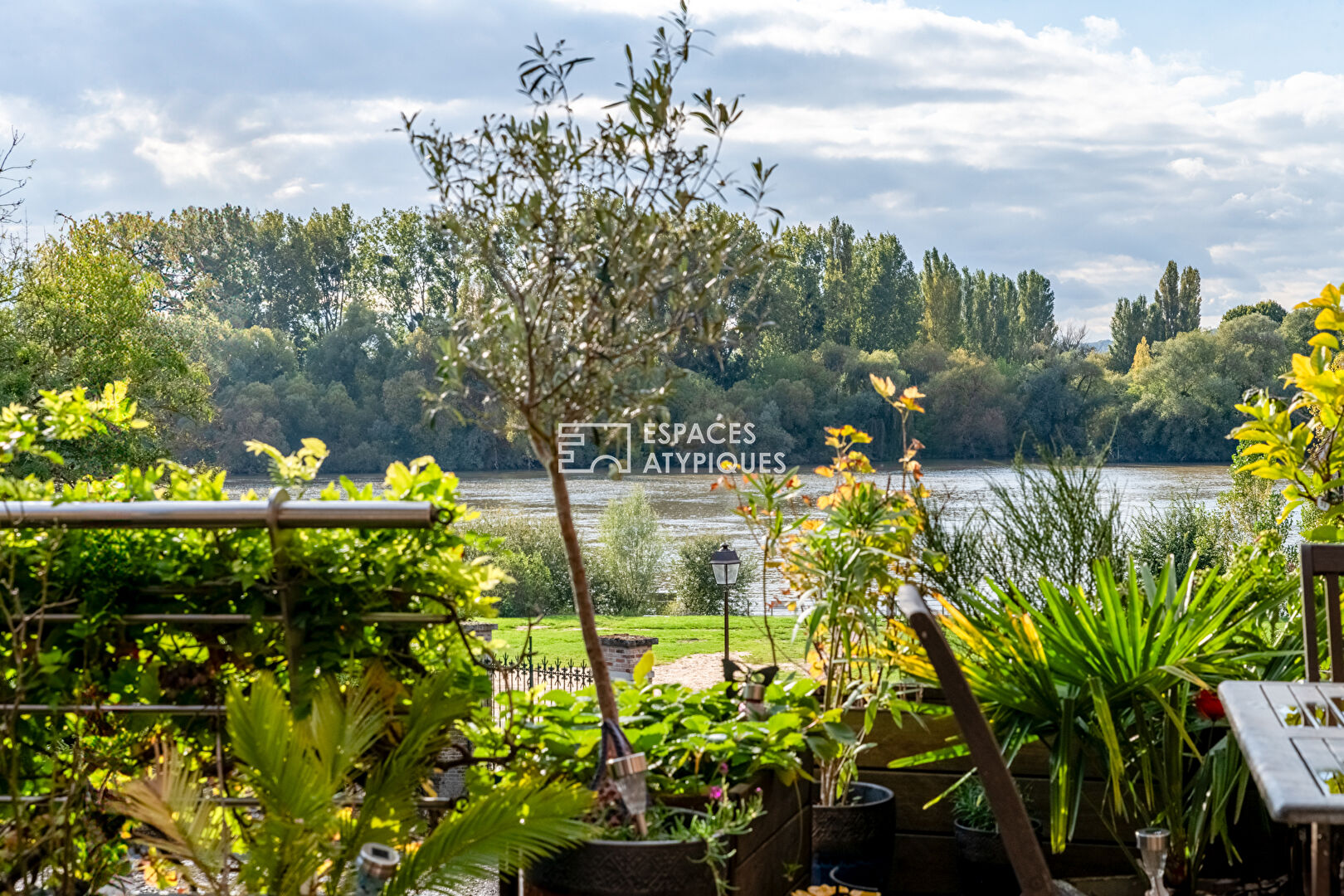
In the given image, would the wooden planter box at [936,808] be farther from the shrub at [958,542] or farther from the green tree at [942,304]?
the green tree at [942,304]

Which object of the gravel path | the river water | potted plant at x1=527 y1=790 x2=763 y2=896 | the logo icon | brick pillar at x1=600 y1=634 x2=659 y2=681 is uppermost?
the logo icon

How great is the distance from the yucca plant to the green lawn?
1078cm

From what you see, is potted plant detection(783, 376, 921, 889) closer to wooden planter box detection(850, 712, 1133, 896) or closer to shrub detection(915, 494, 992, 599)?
wooden planter box detection(850, 712, 1133, 896)

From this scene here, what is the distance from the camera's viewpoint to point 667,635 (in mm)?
15992

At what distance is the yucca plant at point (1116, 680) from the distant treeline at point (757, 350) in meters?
15.9

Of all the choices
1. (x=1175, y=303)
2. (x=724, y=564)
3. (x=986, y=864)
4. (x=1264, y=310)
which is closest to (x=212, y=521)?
(x=986, y=864)

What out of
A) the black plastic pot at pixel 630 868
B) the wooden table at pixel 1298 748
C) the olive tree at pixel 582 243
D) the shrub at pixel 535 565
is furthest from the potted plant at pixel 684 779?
the shrub at pixel 535 565

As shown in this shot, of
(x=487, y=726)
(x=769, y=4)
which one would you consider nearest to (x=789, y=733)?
(x=487, y=726)

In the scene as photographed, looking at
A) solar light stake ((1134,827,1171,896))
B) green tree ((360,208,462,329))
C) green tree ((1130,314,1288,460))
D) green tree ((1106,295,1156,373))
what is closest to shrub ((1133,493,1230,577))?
solar light stake ((1134,827,1171,896))

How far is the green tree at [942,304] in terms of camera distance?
40.2m

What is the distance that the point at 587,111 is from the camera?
6.71 ft

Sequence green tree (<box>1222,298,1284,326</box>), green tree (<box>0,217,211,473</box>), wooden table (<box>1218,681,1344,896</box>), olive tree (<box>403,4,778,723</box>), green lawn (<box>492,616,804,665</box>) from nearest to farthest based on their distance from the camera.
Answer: wooden table (<box>1218,681,1344,896</box>), olive tree (<box>403,4,778,723</box>), green lawn (<box>492,616,804,665</box>), green tree (<box>0,217,211,473</box>), green tree (<box>1222,298,1284,326</box>)

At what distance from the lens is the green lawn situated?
14.5m

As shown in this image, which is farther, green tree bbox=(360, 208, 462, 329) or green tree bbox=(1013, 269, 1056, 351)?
green tree bbox=(1013, 269, 1056, 351)
